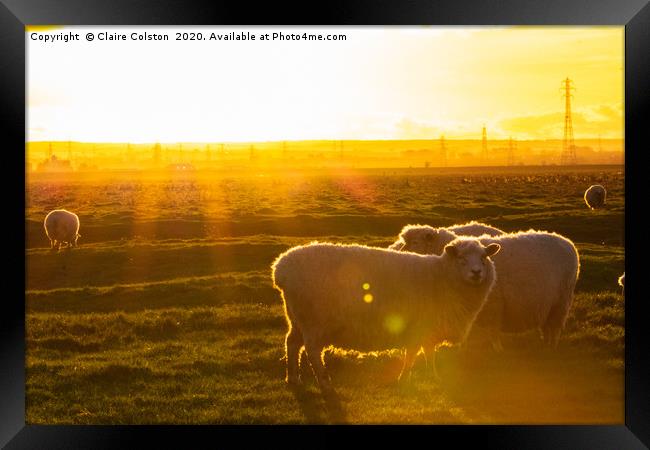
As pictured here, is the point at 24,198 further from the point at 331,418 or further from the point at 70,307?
the point at 70,307

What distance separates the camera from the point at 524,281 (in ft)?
43.9

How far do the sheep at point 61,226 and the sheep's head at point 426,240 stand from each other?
22.2 meters

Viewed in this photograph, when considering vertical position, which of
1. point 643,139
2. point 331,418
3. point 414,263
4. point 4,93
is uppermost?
point 4,93

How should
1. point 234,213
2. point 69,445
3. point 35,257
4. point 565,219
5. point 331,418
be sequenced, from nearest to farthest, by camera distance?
point 69,445, point 331,418, point 35,257, point 565,219, point 234,213

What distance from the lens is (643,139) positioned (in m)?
7.87

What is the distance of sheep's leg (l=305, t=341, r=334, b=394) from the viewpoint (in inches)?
402

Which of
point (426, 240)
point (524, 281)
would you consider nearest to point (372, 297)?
point (426, 240)

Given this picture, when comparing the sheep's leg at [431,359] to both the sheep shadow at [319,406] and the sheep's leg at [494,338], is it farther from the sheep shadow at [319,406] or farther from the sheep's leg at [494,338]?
the sheep shadow at [319,406]

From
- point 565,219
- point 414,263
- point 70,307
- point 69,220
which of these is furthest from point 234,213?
point 414,263

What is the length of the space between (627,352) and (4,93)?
7.77 m

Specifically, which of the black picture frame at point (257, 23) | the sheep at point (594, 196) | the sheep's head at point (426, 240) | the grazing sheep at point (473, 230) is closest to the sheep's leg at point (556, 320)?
the grazing sheep at point (473, 230)

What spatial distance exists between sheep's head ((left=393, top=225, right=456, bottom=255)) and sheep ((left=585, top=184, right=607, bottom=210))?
33.3 meters

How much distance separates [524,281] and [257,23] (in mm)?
7981

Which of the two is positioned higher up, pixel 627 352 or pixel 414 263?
pixel 414 263
